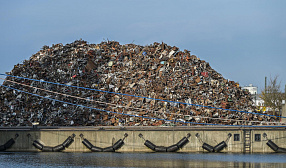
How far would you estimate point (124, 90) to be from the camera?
54188mm

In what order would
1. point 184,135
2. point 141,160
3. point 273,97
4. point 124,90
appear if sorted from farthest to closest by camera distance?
1. point 273,97
2. point 124,90
3. point 184,135
4. point 141,160

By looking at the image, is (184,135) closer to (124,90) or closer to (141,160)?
Answer: (141,160)

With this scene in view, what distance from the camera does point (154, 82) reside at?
54.1m

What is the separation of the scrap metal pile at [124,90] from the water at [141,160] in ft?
23.9

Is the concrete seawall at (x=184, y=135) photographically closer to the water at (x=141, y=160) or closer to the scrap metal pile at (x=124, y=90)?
the water at (x=141, y=160)

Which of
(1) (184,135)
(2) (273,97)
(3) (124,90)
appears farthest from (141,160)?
(2) (273,97)

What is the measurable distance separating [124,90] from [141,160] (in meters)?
15.7

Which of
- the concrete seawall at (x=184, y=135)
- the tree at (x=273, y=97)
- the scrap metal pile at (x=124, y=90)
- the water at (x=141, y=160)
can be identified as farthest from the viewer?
the tree at (x=273, y=97)

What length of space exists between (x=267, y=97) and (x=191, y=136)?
47.6m

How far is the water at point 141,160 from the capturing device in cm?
3716

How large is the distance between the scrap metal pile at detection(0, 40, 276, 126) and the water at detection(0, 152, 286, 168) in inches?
286

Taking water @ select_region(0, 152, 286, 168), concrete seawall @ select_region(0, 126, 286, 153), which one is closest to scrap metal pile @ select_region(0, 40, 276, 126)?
concrete seawall @ select_region(0, 126, 286, 153)

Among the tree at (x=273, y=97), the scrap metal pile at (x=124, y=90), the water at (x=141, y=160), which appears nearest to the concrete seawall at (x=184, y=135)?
the water at (x=141, y=160)

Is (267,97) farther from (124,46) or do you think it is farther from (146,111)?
(146,111)
